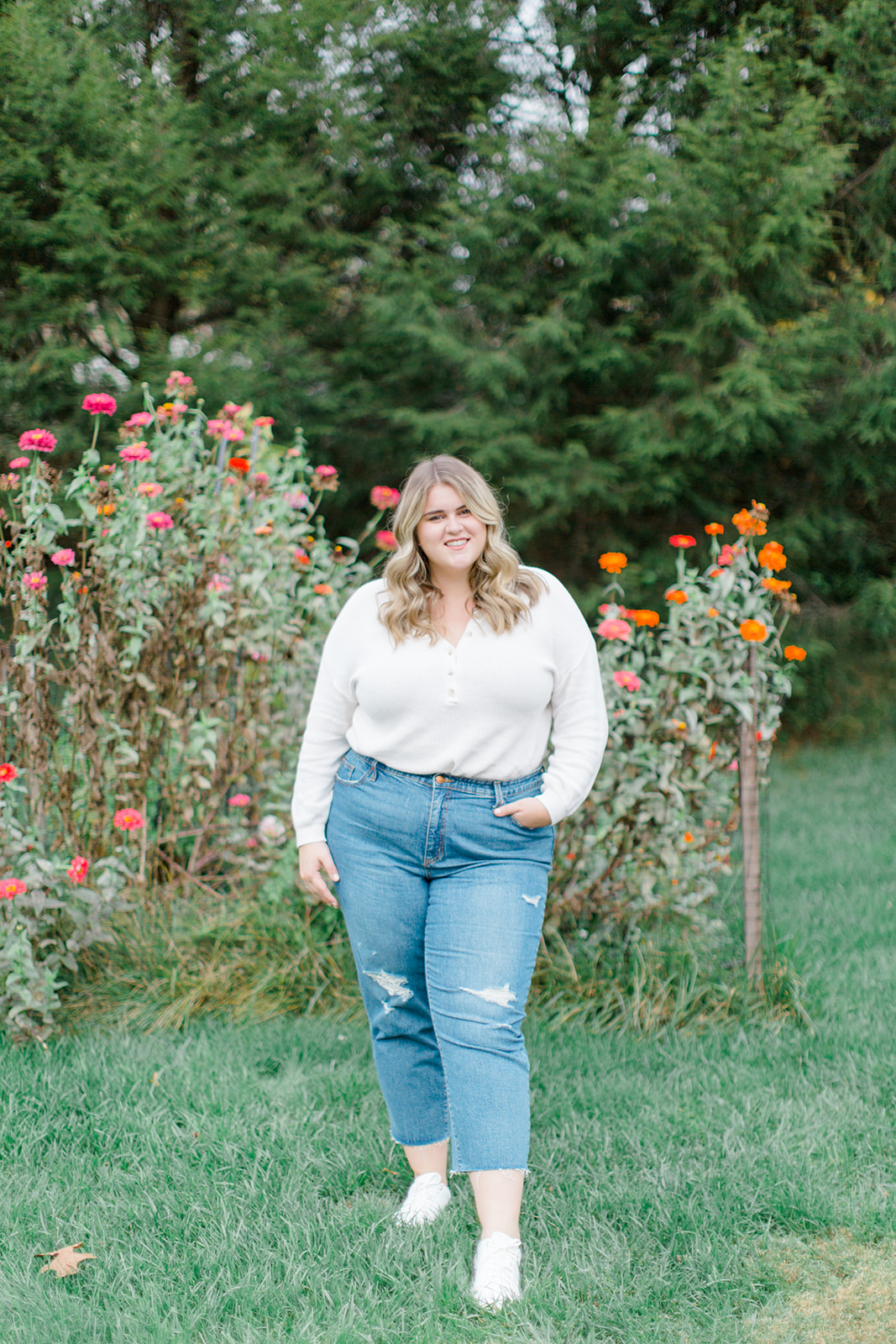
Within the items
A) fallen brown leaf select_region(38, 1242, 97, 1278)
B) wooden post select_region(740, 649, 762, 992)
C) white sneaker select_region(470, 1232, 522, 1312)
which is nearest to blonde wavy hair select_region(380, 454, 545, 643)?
white sneaker select_region(470, 1232, 522, 1312)

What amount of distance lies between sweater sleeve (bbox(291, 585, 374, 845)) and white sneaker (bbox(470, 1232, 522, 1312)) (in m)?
0.85

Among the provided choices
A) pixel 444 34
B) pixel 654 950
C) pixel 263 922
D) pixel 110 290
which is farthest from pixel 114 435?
pixel 654 950

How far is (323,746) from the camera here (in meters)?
2.17

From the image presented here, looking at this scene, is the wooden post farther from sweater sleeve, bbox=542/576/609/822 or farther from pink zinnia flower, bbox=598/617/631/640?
sweater sleeve, bbox=542/576/609/822

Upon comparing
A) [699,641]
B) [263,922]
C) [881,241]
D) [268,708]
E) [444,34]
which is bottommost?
[263,922]

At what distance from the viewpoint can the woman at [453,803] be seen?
6.27 ft

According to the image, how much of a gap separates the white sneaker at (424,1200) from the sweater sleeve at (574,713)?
0.85m

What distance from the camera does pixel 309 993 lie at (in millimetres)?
3121

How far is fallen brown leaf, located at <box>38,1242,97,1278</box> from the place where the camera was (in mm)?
1969

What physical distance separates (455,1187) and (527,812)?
3.04ft

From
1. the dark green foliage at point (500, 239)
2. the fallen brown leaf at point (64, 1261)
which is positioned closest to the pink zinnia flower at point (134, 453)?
the fallen brown leaf at point (64, 1261)

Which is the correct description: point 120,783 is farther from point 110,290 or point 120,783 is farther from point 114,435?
point 110,290

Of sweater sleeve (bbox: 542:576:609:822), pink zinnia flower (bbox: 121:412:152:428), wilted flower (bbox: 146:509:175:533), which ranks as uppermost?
pink zinnia flower (bbox: 121:412:152:428)

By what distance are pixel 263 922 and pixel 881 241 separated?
6422 mm
